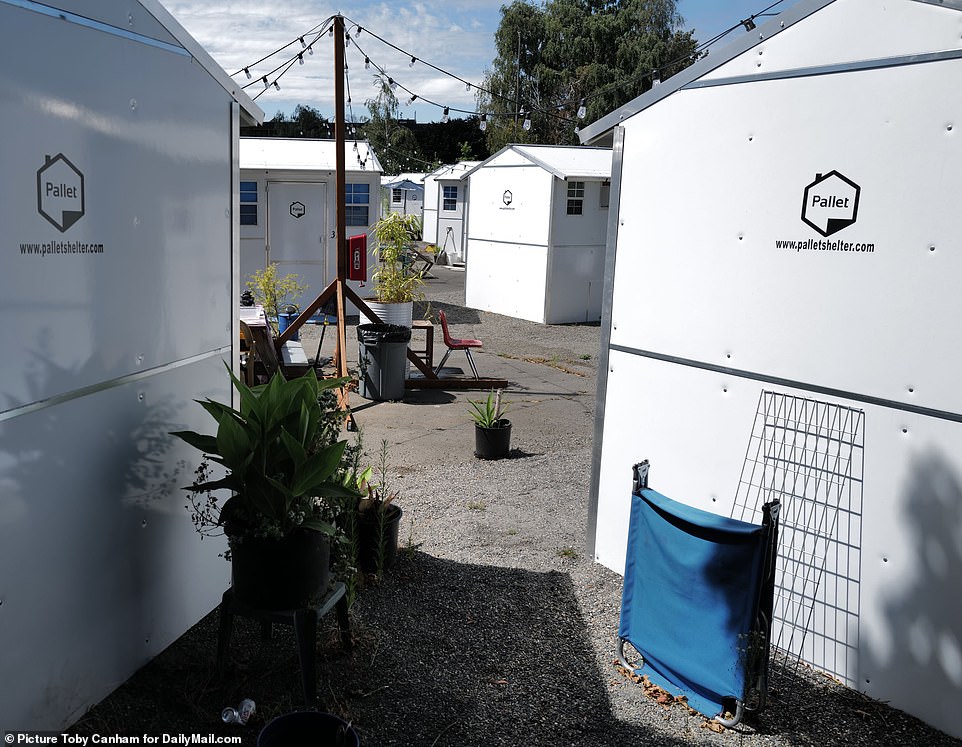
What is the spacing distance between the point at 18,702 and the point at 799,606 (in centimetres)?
327

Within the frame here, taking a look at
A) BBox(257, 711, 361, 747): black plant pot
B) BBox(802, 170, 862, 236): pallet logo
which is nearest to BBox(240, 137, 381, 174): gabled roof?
BBox(802, 170, 862, 236): pallet logo

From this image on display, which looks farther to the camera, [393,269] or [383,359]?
[393,269]

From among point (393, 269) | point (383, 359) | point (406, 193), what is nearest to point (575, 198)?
point (393, 269)

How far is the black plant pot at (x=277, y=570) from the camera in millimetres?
3340

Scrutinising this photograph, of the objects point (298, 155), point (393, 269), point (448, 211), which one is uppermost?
point (298, 155)

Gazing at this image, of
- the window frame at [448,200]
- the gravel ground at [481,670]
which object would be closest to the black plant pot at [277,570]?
the gravel ground at [481,670]

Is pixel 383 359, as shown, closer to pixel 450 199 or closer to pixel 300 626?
pixel 300 626

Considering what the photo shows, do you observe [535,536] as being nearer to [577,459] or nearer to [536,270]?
[577,459]

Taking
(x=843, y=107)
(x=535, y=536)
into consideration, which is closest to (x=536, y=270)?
(x=535, y=536)

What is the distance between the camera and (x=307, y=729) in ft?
9.25

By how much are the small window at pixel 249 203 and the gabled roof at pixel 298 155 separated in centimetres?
38

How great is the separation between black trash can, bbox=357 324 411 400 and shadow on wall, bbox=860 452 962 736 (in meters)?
6.27

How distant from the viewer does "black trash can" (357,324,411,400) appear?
30.3ft

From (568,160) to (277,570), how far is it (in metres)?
13.1
